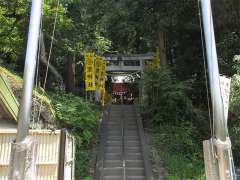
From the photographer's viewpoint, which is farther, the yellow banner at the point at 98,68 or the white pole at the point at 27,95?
the yellow banner at the point at 98,68

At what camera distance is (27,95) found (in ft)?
15.1

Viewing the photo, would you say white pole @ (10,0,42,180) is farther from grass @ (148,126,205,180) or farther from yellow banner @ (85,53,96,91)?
yellow banner @ (85,53,96,91)

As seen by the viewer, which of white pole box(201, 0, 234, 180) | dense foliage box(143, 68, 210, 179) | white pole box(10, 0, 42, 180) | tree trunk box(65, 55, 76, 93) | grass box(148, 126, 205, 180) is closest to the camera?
white pole box(10, 0, 42, 180)

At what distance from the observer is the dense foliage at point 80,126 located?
11.6 metres

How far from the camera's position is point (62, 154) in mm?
6398

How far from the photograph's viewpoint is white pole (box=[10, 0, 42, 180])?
14.0ft

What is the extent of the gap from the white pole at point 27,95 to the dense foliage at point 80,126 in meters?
6.75

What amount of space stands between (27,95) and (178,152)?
28.7ft

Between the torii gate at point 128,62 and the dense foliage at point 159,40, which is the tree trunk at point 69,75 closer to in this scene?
the dense foliage at point 159,40

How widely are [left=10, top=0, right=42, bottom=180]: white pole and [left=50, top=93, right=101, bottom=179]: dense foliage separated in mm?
6752

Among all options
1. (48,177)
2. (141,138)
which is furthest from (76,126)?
(48,177)

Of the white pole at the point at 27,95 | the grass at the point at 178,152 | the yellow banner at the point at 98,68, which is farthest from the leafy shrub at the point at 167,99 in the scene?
the white pole at the point at 27,95

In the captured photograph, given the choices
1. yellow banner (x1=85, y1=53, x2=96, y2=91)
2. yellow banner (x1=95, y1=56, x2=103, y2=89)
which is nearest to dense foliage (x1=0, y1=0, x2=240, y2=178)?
yellow banner (x1=85, y1=53, x2=96, y2=91)

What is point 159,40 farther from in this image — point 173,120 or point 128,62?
point 128,62
